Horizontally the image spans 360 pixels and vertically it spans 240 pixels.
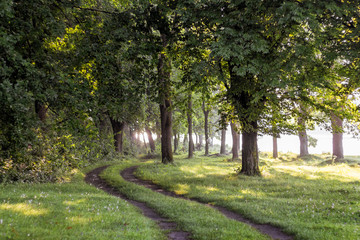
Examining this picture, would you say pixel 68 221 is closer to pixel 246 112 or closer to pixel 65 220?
pixel 65 220

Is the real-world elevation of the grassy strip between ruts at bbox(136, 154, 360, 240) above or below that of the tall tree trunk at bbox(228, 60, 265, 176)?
below

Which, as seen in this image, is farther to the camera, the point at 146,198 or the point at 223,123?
the point at 223,123

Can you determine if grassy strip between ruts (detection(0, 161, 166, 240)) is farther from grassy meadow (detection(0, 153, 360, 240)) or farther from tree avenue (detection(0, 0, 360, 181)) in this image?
tree avenue (detection(0, 0, 360, 181))

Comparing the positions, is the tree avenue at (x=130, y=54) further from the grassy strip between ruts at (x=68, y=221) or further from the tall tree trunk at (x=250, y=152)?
the tall tree trunk at (x=250, y=152)

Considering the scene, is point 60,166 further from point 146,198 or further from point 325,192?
point 325,192

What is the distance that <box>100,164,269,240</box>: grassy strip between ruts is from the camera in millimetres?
8695

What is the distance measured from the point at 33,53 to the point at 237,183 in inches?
547

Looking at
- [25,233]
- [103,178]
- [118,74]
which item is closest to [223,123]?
[118,74]

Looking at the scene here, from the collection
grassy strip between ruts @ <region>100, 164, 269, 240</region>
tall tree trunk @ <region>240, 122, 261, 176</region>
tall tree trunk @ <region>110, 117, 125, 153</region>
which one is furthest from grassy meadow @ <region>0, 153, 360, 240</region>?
tall tree trunk @ <region>110, 117, 125, 153</region>

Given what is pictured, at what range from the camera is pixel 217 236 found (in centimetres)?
845

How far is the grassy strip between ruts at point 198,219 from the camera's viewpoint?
28.5ft

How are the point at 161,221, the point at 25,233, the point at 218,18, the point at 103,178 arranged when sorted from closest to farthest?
1. the point at 25,233
2. the point at 161,221
3. the point at 218,18
4. the point at 103,178

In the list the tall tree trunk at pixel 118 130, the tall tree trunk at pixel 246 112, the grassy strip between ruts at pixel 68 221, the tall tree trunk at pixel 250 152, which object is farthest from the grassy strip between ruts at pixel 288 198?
the tall tree trunk at pixel 118 130

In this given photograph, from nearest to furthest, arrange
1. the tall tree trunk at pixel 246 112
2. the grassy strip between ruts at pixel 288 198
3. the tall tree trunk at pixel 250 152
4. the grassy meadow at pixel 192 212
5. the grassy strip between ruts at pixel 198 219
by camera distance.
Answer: the grassy meadow at pixel 192 212, the grassy strip between ruts at pixel 198 219, the grassy strip between ruts at pixel 288 198, the tall tree trunk at pixel 246 112, the tall tree trunk at pixel 250 152
